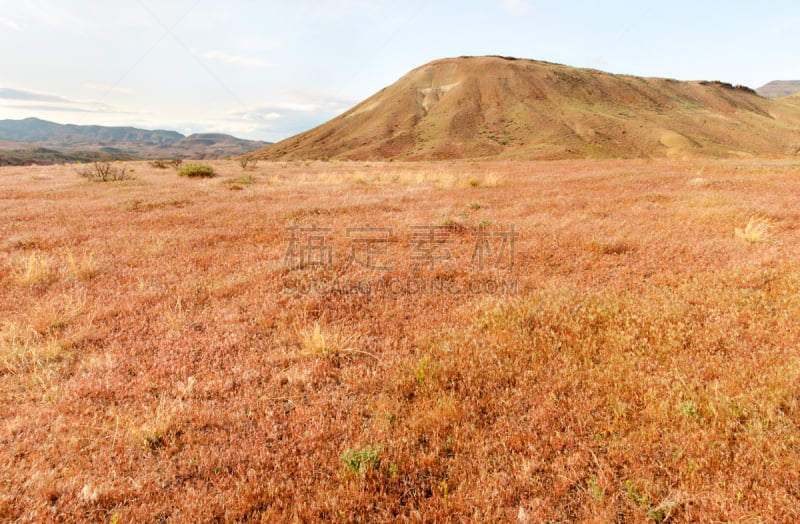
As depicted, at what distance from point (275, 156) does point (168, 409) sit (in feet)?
432

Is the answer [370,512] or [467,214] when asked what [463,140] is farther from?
[370,512]

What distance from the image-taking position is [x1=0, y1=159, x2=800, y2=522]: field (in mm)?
2953

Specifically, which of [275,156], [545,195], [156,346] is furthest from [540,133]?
[156,346]

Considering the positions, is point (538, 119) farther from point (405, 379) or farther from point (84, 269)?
point (405, 379)

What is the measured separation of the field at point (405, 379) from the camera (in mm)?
2953

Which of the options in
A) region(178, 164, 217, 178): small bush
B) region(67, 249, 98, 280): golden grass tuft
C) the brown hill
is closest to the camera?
region(67, 249, 98, 280): golden grass tuft

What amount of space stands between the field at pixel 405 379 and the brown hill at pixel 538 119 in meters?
79.5

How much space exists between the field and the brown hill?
261 feet

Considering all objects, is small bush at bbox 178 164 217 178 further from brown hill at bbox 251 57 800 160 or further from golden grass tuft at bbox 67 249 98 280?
brown hill at bbox 251 57 800 160

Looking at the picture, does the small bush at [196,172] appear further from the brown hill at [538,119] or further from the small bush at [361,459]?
the brown hill at [538,119]

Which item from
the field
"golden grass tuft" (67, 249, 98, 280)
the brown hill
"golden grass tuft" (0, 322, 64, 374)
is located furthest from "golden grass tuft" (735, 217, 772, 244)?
the brown hill

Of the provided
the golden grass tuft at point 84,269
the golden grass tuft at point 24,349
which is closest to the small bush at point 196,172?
the golden grass tuft at point 84,269

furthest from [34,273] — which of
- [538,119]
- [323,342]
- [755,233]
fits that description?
[538,119]

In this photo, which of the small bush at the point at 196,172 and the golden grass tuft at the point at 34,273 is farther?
the small bush at the point at 196,172
